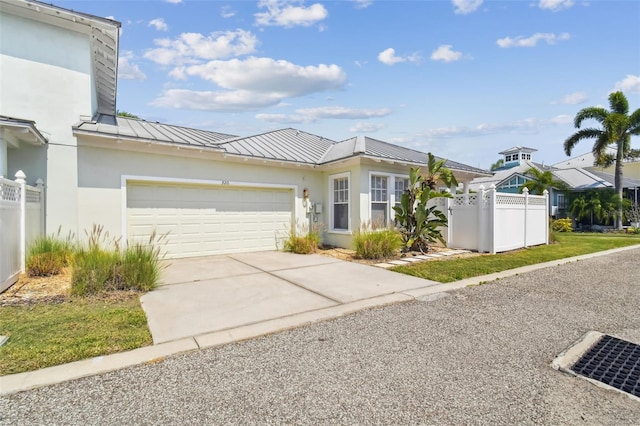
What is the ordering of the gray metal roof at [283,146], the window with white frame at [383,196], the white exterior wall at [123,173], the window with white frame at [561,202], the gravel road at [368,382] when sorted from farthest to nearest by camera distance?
the window with white frame at [561,202]
the window with white frame at [383,196]
the gray metal roof at [283,146]
the white exterior wall at [123,173]
the gravel road at [368,382]

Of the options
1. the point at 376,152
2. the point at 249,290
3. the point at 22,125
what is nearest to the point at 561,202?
the point at 376,152

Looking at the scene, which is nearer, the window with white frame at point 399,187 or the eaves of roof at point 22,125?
the eaves of roof at point 22,125

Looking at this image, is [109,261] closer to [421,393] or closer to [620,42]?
[421,393]

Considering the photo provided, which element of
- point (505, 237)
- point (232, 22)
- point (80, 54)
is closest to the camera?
point (80, 54)

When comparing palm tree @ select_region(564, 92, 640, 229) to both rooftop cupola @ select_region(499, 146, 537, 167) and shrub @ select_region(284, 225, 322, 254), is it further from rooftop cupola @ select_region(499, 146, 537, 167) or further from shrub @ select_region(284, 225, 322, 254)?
shrub @ select_region(284, 225, 322, 254)

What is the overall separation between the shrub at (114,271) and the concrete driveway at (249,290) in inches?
13.7

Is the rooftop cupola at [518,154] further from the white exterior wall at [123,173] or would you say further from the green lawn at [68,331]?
the green lawn at [68,331]

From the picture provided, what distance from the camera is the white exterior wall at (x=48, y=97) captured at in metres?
7.93

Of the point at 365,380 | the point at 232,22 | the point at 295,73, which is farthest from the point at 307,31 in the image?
the point at 365,380

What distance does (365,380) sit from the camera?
9.43 ft

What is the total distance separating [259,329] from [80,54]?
9373 mm

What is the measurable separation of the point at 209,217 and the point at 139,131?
319cm

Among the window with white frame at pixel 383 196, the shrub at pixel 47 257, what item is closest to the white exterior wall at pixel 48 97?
the shrub at pixel 47 257

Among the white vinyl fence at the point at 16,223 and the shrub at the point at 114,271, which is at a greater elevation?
the white vinyl fence at the point at 16,223
